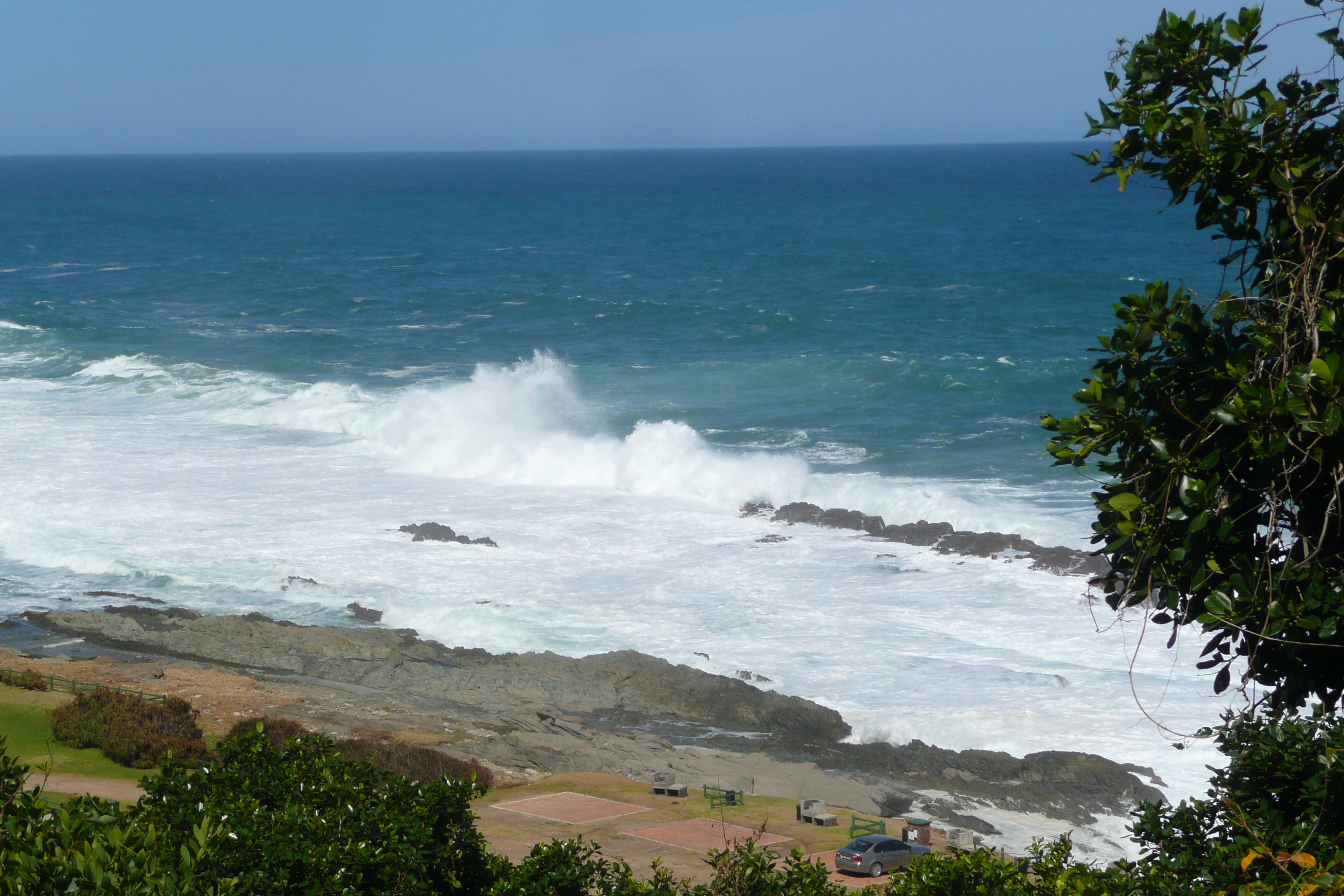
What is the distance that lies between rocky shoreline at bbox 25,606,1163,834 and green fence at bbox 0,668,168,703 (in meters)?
2.39

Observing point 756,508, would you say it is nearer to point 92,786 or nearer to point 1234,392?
point 92,786

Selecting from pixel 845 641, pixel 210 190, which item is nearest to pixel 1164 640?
pixel 845 641

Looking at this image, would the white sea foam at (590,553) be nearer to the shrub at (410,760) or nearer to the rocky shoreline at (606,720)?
the rocky shoreline at (606,720)

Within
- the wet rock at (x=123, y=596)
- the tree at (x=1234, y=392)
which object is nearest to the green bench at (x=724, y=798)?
the tree at (x=1234, y=392)

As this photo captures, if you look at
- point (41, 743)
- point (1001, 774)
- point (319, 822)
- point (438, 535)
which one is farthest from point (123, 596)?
point (319, 822)

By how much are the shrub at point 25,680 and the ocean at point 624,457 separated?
6076 mm

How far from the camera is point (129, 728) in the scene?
61.1 ft

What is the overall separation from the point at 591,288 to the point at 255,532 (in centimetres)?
5193

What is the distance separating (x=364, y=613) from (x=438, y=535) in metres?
5.57

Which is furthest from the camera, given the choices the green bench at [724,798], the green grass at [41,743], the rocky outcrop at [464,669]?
the rocky outcrop at [464,669]

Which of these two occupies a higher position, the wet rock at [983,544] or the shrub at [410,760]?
the wet rock at [983,544]

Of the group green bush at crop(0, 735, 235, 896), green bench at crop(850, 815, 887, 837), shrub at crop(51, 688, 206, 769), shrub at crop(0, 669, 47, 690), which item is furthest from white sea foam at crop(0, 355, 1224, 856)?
green bush at crop(0, 735, 235, 896)

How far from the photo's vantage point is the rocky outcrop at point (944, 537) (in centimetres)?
2941

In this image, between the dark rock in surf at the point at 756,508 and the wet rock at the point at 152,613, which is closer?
the wet rock at the point at 152,613
